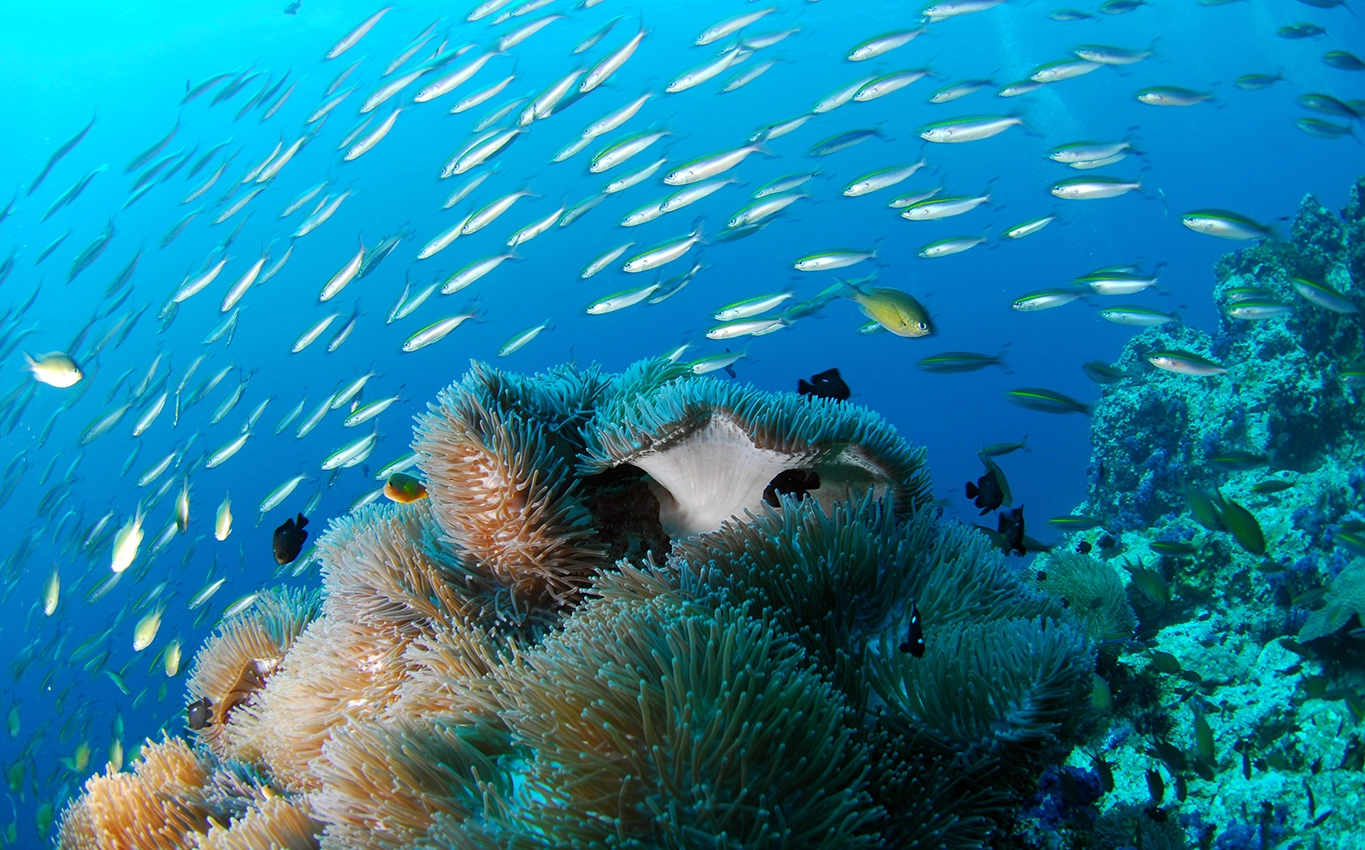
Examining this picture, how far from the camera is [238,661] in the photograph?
3.59 meters

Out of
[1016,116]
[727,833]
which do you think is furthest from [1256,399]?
[727,833]

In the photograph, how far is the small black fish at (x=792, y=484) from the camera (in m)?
2.59

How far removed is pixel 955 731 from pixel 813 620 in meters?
0.51

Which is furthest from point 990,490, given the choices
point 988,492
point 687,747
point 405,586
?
point 405,586

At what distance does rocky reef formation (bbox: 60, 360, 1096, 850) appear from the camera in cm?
145

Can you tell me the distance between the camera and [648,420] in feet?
7.73

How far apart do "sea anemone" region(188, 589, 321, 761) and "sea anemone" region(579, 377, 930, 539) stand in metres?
2.34

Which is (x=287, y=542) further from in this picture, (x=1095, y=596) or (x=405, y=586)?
(x=1095, y=596)

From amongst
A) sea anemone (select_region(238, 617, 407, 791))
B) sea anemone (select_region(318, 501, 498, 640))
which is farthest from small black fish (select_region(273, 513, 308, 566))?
sea anemone (select_region(318, 501, 498, 640))

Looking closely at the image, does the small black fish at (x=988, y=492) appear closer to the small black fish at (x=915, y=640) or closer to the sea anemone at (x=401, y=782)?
the small black fish at (x=915, y=640)

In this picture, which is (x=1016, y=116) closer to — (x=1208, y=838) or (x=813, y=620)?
(x=1208, y=838)

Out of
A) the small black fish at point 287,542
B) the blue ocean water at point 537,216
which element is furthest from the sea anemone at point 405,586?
the blue ocean water at point 537,216

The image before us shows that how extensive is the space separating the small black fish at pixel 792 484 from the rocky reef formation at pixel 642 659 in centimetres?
2

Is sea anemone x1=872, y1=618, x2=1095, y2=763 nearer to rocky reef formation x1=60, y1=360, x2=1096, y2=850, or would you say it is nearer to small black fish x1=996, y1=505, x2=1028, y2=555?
rocky reef formation x1=60, y1=360, x2=1096, y2=850
